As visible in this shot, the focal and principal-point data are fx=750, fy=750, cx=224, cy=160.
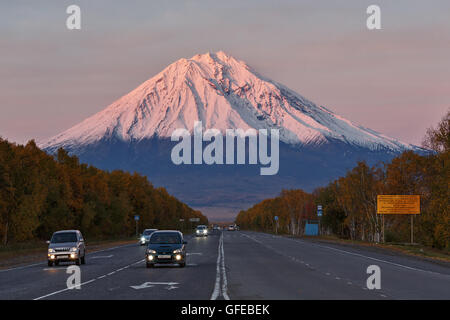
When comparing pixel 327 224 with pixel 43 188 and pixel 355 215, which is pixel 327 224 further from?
pixel 43 188

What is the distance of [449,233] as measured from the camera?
56656 millimetres

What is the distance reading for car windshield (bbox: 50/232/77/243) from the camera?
37.8 metres

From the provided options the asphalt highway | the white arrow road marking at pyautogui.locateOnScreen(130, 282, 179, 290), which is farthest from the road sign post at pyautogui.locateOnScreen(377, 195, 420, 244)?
the white arrow road marking at pyautogui.locateOnScreen(130, 282, 179, 290)

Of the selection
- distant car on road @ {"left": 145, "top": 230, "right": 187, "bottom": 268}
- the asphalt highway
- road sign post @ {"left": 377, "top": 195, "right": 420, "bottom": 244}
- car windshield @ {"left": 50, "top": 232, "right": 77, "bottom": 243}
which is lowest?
the asphalt highway

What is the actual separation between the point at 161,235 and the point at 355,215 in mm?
60306

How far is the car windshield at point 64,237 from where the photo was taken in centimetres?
3778

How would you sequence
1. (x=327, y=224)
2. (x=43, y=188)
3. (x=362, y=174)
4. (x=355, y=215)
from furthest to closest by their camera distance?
(x=327, y=224), (x=355, y=215), (x=362, y=174), (x=43, y=188)

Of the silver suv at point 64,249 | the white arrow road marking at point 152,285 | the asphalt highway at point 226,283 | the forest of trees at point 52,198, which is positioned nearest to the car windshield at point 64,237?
the silver suv at point 64,249

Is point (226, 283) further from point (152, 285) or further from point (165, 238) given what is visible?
point (165, 238)

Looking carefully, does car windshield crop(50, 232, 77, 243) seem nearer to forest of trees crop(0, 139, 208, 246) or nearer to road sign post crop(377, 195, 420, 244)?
forest of trees crop(0, 139, 208, 246)

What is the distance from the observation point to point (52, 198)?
7188cm

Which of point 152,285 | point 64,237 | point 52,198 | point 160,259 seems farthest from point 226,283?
point 52,198

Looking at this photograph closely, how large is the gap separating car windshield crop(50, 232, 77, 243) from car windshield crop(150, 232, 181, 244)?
4403 millimetres
